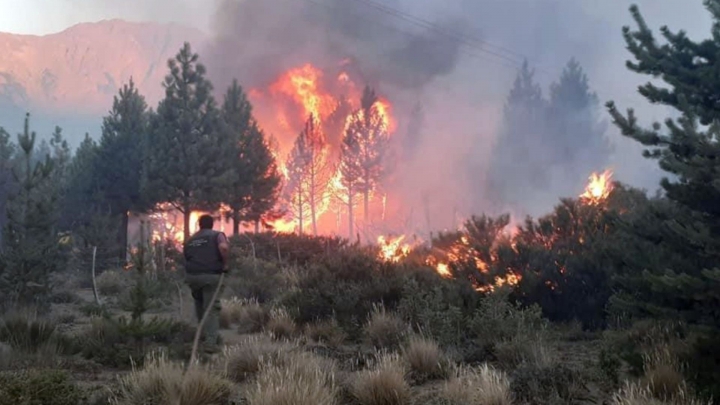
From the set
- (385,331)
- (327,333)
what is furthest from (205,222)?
(385,331)

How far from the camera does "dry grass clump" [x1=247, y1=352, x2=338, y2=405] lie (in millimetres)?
5750

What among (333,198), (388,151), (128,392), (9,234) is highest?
(388,151)

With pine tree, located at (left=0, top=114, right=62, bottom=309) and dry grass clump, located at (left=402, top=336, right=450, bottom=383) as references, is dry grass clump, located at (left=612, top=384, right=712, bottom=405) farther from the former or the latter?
pine tree, located at (left=0, top=114, right=62, bottom=309)

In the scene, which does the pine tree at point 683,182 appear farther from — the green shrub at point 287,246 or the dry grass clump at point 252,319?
the green shrub at point 287,246

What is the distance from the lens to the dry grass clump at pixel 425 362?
7.68 m

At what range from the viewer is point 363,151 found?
53.7m

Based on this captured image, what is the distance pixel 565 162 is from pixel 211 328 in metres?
59.4

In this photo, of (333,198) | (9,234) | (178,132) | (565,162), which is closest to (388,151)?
(333,198)

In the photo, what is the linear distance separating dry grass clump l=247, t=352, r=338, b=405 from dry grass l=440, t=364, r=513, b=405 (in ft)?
3.56

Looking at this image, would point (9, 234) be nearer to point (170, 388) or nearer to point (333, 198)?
point (170, 388)

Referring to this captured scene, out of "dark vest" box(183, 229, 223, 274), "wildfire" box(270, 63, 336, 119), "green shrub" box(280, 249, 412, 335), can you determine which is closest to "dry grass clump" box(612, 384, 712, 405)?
"green shrub" box(280, 249, 412, 335)

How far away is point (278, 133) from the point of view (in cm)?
6706

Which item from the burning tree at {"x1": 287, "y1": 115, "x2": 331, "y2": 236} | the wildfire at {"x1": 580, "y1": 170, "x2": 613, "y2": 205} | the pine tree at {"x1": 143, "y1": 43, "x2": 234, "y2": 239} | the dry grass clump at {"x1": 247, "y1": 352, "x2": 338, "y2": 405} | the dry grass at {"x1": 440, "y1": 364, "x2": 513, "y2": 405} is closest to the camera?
the dry grass clump at {"x1": 247, "y1": 352, "x2": 338, "y2": 405}

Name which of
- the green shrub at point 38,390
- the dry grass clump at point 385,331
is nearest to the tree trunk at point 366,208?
the dry grass clump at point 385,331
